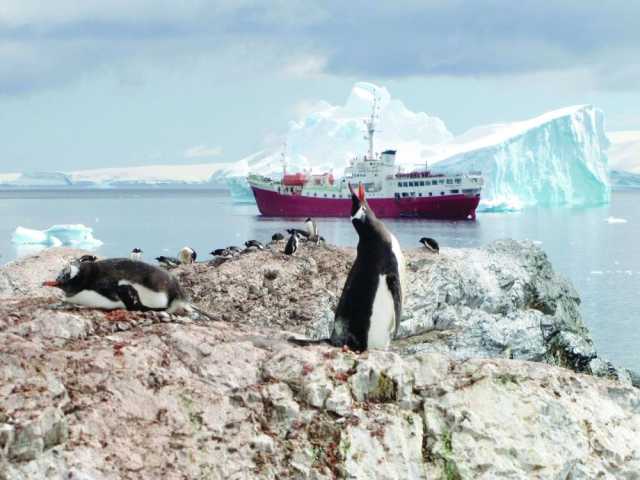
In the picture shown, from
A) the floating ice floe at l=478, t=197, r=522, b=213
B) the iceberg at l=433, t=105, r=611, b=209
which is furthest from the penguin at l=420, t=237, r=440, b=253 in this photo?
the iceberg at l=433, t=105, r=611, b=209

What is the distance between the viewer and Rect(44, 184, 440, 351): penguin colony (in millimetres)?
7766

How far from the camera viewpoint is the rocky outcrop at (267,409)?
6.03 meters

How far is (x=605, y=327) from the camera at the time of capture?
102 ft

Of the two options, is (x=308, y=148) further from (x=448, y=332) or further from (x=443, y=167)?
(x=448, y=332)

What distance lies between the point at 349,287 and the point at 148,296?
178 centimetres

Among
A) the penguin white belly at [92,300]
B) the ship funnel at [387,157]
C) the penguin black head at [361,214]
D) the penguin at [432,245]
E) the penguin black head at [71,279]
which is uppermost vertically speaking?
the ship funnel at [387,157]

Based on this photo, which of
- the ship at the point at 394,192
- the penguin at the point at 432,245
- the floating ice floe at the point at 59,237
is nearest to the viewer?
the penguin at the point at 432,245

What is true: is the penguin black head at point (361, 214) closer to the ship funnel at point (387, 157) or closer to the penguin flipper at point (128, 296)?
the penguin flipper at point (128, 296)

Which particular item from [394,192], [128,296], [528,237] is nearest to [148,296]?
[128,296]

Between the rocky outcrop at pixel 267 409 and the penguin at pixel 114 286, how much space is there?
20cm

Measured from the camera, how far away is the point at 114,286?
777 centimetres

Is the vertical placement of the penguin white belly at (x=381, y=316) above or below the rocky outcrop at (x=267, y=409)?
above

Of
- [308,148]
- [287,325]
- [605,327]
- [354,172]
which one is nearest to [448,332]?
[287,325]

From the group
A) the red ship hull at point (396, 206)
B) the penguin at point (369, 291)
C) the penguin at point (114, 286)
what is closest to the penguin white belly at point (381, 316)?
the penguin at point (369, 291)
